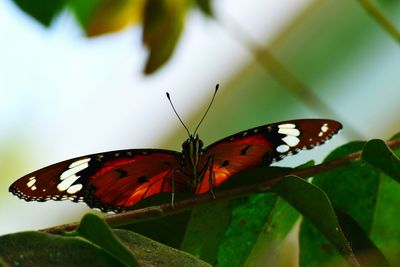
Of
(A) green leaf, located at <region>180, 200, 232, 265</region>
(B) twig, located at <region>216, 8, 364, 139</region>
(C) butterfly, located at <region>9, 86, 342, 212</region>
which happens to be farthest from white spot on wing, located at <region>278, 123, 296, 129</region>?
(B) twig, located at <region>216, 8, 364, 139</region>

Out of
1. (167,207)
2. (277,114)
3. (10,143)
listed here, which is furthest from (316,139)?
(277,114)

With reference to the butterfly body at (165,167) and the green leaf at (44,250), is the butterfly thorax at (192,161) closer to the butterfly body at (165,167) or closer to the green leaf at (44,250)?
the butterfly body at (165,167)

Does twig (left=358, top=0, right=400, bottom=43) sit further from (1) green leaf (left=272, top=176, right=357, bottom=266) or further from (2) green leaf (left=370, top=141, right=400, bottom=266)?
(1) green leaf (left=272, top=176, right=357, bottom=266)

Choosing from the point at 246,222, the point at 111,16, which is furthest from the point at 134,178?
the point at 111,16

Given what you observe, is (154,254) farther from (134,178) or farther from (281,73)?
(281,73)

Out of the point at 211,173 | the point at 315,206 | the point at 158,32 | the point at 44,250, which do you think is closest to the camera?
the point at 44,250

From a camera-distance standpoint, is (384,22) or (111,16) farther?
(111,16)

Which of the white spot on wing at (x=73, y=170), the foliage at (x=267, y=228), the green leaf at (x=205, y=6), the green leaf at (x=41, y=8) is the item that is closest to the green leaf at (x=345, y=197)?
Answer: the foliage at (x=267, y=228)
